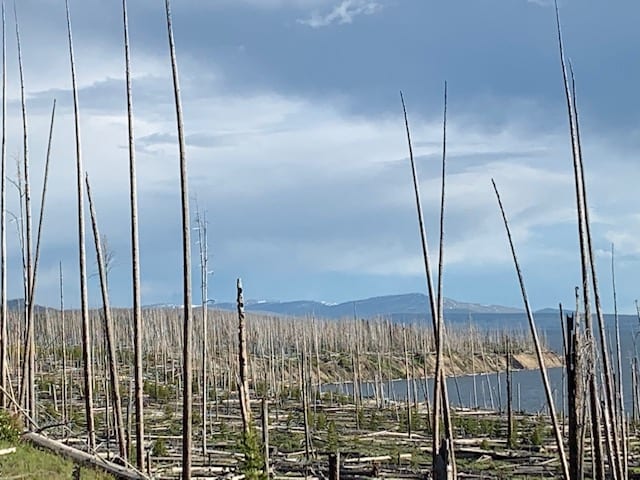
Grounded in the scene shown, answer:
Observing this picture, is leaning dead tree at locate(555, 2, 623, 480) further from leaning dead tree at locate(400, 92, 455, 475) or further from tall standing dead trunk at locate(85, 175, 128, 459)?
tall standing dead trunk at locate(85, 175, 128, 459)

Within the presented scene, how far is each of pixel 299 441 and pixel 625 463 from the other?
11.9m

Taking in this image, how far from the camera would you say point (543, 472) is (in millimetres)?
15148

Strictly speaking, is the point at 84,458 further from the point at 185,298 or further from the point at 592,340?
the point at 592,340

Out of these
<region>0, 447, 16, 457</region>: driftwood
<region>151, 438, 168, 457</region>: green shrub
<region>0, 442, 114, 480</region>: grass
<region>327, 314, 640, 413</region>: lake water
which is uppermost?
<region>0, 447, 16, 457</region>: driftwood

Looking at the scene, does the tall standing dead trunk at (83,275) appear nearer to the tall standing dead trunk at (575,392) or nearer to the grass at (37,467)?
the grass at (37,467)

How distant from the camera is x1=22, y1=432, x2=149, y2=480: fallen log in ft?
32.3

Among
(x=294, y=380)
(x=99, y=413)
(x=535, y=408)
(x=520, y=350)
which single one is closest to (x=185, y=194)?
(x=99, y=413)

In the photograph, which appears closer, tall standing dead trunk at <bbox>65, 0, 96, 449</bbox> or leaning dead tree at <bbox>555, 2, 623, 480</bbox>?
leaning dead tree at <bbox>555, 2, 623, 480</bbox>

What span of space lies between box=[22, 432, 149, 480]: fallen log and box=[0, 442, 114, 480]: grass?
83 mm

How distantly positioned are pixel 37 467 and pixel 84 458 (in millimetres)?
594

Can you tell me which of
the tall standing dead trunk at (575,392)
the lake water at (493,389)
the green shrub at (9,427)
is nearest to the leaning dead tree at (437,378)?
the tall standing dead trunk at (575,392)

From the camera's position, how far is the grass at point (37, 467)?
9867 millimetres

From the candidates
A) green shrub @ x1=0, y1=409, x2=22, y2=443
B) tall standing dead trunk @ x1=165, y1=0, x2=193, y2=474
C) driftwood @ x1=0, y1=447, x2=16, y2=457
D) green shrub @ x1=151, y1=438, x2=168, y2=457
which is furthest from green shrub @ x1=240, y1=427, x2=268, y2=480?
green shrub @ x1=151, y1=438, x2=168, y2=457

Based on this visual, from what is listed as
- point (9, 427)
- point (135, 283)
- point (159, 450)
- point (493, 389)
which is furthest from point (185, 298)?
point (493, 389)
